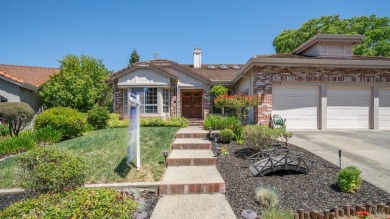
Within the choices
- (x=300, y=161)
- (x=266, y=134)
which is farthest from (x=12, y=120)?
(x=300, y=161)

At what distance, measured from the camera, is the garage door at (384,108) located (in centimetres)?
1166

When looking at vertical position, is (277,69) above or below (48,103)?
above

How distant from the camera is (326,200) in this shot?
14.3ft

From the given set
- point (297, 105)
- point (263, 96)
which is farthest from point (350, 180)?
point (297, 105)

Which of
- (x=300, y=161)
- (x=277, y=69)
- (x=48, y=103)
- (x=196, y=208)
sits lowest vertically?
(x=196, y=208)

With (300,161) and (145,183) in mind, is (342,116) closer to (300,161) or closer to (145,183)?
(300,161)

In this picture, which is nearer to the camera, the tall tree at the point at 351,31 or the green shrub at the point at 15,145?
the green shrub at the point at 15,145

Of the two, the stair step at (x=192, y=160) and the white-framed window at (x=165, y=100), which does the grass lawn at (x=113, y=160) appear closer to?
the stair step at (x=192, y=160)

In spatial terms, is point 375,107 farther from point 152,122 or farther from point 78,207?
point 78,207

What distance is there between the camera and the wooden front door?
17.3m

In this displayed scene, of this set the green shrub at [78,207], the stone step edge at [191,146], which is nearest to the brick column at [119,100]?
the stone step edge at [191,146]

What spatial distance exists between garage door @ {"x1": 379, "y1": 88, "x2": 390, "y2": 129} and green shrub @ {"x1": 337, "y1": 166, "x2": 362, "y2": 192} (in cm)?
941

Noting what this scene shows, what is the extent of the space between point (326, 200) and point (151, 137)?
20.5 feet

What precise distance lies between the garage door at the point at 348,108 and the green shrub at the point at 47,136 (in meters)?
12.9
